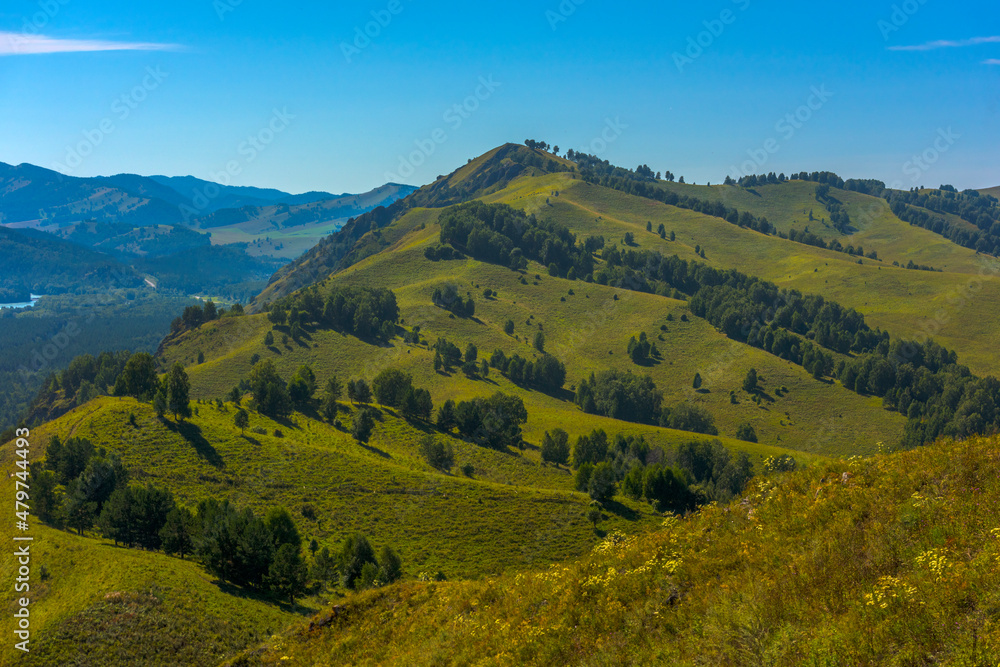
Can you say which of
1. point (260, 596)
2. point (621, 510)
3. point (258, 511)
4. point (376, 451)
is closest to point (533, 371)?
point (376, 451)

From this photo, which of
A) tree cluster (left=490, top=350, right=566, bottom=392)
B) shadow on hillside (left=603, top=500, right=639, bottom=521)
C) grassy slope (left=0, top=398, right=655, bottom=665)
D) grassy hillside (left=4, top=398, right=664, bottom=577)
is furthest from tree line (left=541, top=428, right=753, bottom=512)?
tree cluster (left=490, top=350, right=566, bottom=392)

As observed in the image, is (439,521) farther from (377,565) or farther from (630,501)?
(630,501)

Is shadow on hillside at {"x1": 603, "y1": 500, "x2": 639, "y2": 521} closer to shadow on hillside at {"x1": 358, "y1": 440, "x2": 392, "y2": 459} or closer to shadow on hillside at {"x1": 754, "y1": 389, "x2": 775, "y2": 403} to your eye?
shadow on hillside at {"x1": 358, "y1": 440, "x2": 392, "y2": 459}

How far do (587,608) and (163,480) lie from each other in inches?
3110

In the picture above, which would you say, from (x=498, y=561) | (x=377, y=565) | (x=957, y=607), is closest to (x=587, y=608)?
(x=957, y=607)

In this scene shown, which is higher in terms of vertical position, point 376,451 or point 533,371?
point 533,371

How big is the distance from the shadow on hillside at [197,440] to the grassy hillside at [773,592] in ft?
227

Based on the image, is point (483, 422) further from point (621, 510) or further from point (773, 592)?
point (773, 592)

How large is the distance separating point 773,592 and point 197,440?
94.7m

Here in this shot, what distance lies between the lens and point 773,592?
14461 millimetres

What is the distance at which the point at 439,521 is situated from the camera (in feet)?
243

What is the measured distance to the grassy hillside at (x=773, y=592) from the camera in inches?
466

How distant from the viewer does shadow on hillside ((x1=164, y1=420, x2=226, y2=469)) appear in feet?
276

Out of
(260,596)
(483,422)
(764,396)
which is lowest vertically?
(483,422)
